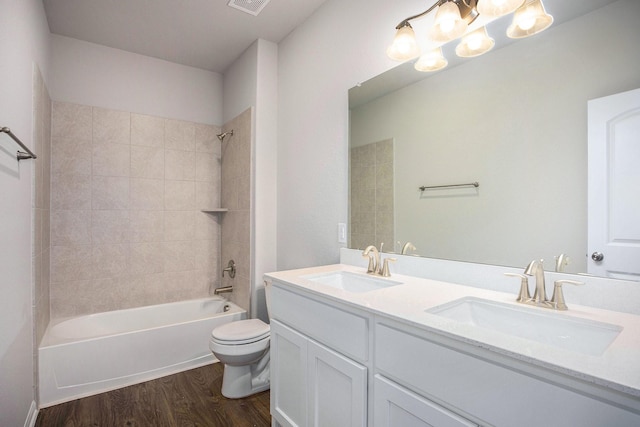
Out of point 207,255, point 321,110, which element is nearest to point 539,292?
point 321,110

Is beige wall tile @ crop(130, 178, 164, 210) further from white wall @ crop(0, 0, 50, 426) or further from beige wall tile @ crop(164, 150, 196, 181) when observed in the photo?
white wall @ crop(0, 0, 50, 426)

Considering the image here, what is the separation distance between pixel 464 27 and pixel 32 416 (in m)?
3.01

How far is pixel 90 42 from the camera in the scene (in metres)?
2.74

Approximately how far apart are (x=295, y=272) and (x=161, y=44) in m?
2.38

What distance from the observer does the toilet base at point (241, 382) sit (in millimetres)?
2123

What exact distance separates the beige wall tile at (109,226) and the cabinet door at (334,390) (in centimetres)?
234

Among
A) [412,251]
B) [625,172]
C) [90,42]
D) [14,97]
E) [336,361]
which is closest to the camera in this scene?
[625,172]

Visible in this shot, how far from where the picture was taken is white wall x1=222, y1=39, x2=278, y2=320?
106 inches

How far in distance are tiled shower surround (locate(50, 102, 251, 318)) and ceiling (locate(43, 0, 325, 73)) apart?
60cm

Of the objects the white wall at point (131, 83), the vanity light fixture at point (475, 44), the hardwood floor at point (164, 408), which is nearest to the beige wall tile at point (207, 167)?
the white wall at point (131, 83)

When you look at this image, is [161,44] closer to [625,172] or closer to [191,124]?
[191,124]

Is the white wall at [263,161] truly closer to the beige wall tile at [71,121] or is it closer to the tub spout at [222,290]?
the tub spout at [222,290]

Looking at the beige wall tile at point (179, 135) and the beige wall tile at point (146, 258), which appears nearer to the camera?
the beige wall tile at point (146, 258)

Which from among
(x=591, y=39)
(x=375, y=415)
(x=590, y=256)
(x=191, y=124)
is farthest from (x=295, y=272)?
(x=191, y=124)
